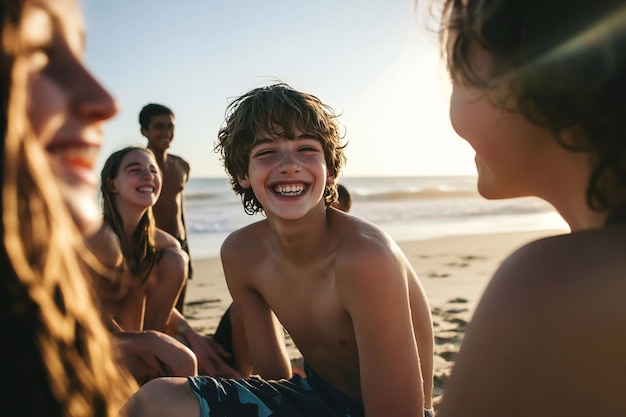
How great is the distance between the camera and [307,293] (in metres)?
2.73

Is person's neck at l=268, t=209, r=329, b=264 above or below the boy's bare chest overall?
above

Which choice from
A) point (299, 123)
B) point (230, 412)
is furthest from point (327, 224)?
point (230, 412)

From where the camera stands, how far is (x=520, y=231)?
52.9ft

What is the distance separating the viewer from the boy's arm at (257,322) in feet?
10.1

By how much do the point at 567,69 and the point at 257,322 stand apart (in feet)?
7.61

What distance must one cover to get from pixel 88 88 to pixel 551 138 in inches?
37.6

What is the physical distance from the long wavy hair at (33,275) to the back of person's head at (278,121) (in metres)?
2.00

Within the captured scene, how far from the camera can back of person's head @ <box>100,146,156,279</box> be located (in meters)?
4.29

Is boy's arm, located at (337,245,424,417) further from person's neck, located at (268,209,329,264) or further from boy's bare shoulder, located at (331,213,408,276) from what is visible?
person's neck, located at (268,209,329,264)

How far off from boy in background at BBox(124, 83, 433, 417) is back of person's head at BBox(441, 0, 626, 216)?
119cm

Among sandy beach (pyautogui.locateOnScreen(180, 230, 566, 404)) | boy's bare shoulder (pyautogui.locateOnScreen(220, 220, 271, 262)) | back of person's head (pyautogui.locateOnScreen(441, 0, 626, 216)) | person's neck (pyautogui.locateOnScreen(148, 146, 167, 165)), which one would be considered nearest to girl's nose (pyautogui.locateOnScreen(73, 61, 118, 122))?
back of person's head (pyautogui.locateOnScreen(441, 0, 626, 216))

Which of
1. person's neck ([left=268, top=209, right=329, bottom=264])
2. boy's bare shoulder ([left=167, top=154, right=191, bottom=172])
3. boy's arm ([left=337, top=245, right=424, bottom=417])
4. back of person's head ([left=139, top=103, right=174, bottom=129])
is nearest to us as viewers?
boy's arm ([left=337, top=245, right=424, bottom=417])

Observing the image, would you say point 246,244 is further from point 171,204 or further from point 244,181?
point 171,204

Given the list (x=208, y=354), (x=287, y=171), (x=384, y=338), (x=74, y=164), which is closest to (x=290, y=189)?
(x=287, y=171)
